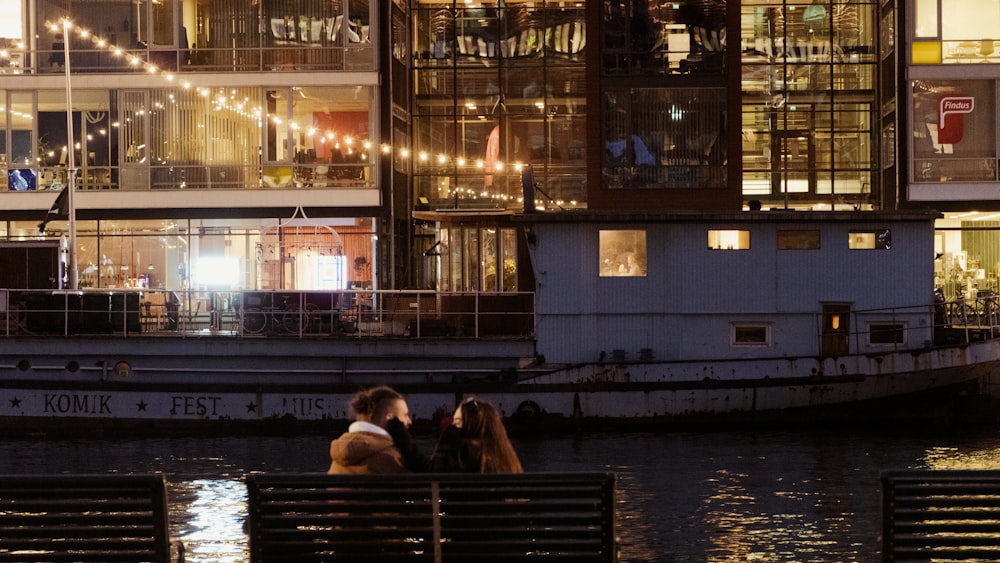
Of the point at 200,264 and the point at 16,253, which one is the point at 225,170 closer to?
the point at 200,264

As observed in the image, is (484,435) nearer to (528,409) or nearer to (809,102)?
(528,409)

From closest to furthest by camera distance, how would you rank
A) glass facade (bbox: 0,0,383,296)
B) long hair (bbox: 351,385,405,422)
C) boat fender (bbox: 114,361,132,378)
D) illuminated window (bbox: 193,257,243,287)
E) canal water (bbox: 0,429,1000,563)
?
long hair (bbox: 351,385,405,422)
canal water (bbox: 0,429,1000,563)
boat fender (bbox: 114,361,132,378)
glass facade (bbox: 0,0,383,296)
illuminated window (bbox: 193,257,243,287)

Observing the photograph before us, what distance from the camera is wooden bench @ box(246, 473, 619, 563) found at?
Result: 962cm

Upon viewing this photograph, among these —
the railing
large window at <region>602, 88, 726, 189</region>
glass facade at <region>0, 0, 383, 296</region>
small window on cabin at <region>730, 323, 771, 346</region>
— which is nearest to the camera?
small window on cabin at <region>730, 323, 771, 346</region>

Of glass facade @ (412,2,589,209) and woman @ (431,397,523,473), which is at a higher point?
glass facade @ (412,2,589,209)

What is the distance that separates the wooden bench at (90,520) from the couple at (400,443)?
144 cm

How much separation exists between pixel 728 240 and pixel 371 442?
19924 millimetres

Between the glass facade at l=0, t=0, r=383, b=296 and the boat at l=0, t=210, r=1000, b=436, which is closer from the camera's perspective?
the boat at l=0, t=210, r=1000, b=436

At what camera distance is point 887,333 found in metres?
29.4

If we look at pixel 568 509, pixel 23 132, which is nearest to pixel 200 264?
pixel 23 132

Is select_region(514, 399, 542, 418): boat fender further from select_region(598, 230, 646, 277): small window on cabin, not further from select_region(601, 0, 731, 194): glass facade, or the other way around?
select_region(601, 0, 731, 194): glass facade

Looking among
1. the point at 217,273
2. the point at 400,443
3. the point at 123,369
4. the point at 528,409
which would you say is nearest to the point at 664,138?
the point at 528,409

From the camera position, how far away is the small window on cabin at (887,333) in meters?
29.3

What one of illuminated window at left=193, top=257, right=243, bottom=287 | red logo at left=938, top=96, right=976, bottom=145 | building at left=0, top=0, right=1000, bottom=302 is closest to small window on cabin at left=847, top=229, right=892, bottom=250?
building at left=0, top=0, right=1000, bottom=302
